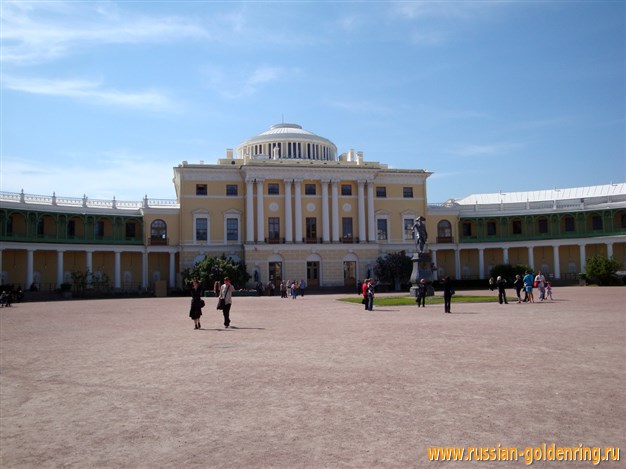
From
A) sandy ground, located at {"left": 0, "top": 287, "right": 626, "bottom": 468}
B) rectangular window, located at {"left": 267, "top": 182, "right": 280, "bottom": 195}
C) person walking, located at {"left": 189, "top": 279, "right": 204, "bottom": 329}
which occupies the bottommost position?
sandy ground, located at {"left": 0, "top": 287, "right": 626, "bottom": 468}

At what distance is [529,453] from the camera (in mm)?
6320

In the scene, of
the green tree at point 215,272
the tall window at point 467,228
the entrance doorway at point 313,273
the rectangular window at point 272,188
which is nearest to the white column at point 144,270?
the green tree at point 215,272

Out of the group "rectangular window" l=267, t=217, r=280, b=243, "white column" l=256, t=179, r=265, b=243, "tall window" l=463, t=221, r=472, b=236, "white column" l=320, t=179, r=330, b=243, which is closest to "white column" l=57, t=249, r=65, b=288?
"white column" l=256, t=179, r=265, b=243

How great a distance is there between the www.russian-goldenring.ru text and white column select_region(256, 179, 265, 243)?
55.0 metres

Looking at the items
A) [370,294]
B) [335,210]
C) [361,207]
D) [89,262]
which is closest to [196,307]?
[370,294]

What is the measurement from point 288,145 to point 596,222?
125 feet

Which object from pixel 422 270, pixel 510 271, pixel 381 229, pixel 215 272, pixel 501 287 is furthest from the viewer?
pixel 381 229

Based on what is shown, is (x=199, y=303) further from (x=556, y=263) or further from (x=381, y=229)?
(x=556, y=263)

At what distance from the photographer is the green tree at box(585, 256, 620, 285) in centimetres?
5453

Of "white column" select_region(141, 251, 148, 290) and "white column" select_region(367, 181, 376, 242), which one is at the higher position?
"white column" select_region(367, 181, 376, 242)

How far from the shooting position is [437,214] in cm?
6925

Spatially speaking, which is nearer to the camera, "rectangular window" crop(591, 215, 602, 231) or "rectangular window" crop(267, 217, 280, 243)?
"rectangular window" crop(267, 217, 280, 243)

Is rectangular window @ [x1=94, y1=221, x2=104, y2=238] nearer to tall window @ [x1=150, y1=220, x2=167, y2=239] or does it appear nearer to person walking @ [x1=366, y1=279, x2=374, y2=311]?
tall window @ [x1=150, y1=220, x2=167, y2=239]

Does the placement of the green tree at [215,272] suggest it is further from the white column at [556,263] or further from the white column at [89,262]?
the white column at [556,263]
